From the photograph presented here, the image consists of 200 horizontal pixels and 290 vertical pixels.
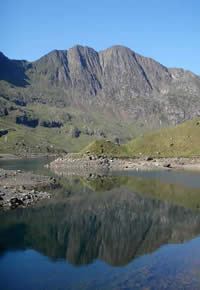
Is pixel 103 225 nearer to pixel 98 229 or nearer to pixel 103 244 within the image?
pixel 98 229

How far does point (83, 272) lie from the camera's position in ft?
139

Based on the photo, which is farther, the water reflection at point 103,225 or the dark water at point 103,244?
the water reflection at point 103,225

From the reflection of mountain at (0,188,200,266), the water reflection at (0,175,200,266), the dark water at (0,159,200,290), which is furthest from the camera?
the water reflection at (0,175,200,266)

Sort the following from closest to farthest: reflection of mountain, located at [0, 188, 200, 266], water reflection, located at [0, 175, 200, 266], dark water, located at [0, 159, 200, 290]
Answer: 1. dark water, located at [0, 159, 200, 290]
2. reflection of mountain, located at [0, 188, 200, 266]
3. water reflection, located at [0, 175, 200, 266]

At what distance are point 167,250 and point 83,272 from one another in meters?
15.6

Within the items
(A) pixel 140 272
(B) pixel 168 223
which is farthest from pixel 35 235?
(B) pixel 168 223

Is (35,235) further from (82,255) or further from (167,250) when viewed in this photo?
(167,250)

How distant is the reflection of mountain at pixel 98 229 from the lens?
50875mm

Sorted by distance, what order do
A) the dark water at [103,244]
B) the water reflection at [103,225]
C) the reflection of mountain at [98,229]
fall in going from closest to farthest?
the dark water at [103,244]
the reflection of mountain at [98,229]
the water reflection at [103,225]

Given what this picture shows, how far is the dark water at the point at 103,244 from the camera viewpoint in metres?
39.8

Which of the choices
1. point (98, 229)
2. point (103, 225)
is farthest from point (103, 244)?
point (103, 225)

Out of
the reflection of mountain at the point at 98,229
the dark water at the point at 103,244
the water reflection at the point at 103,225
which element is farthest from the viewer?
the water reflection at the point at 103,225

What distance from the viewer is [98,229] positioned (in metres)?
62.2

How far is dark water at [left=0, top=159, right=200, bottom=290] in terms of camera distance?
3978cm
